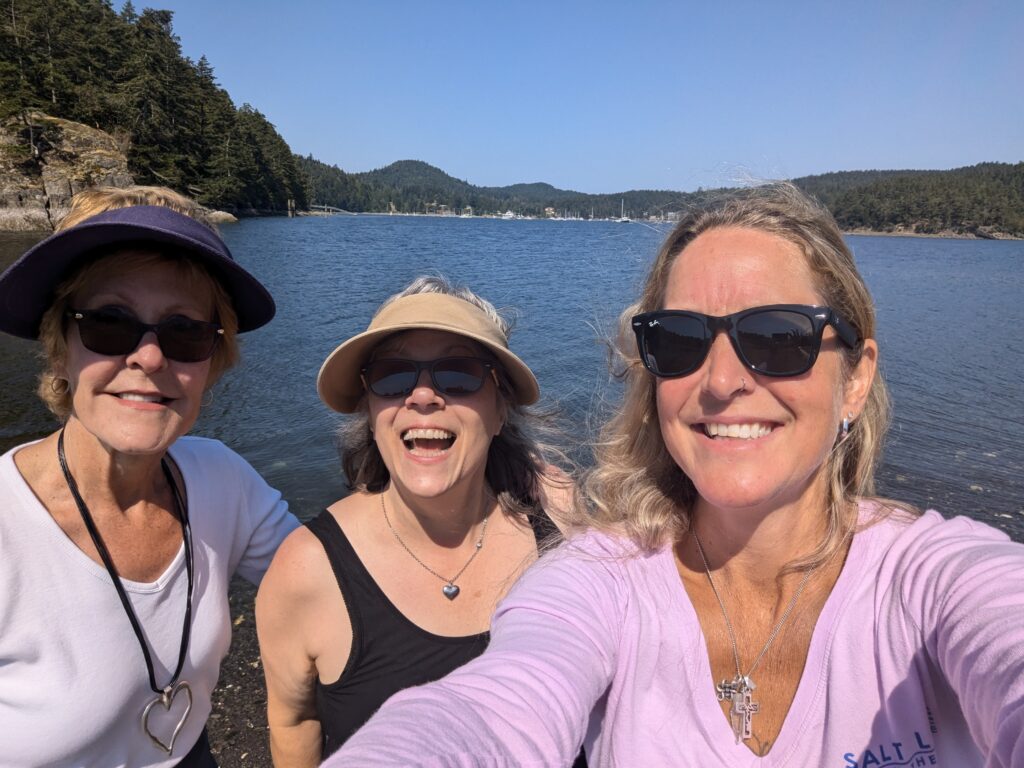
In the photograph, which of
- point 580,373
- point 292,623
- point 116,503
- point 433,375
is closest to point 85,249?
point 116,503

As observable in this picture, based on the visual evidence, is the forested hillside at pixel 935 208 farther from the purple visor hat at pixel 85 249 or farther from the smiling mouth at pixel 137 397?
the smiling mouth at pixel 137 397

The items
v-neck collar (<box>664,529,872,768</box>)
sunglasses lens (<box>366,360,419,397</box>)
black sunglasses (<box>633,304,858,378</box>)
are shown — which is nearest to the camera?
v-neck collar (<box>664,529,872,768</box>)

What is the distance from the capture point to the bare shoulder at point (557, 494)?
9.21 feet

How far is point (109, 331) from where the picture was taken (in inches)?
84.2

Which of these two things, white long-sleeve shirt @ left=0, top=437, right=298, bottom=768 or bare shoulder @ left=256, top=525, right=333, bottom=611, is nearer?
white long-sleeve shirt @ left=0, top=437, right=298, bottom=768

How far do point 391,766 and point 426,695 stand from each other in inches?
9.2

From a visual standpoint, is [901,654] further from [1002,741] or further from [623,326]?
[623,326]

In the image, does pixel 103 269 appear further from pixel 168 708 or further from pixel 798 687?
pixel 798 687

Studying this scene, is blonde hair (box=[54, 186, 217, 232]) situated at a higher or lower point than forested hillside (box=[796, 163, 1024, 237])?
lower

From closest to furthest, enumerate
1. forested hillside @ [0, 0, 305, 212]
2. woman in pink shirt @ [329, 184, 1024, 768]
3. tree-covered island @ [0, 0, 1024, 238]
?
woman in pink shirt @ [329, 184, 1024, 768]
tree-covered island @ [0, 0, 1024, 238]
forested hillside @ [0, 0, 305, 212]

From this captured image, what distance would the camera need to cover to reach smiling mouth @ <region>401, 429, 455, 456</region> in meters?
2.56

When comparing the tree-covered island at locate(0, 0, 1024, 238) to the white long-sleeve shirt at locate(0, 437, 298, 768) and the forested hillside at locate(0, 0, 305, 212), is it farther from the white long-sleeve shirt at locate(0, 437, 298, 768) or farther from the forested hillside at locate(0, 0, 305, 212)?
the white long-sleeve shirt at locate(0, 437, 298, 768)

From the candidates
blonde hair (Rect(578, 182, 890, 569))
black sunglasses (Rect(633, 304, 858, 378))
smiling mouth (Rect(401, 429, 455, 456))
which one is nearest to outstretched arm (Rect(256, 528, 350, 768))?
smiling mouth (Rect(401, 429, 455, 456))

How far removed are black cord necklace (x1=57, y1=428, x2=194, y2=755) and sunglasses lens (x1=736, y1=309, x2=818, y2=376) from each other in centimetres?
227
